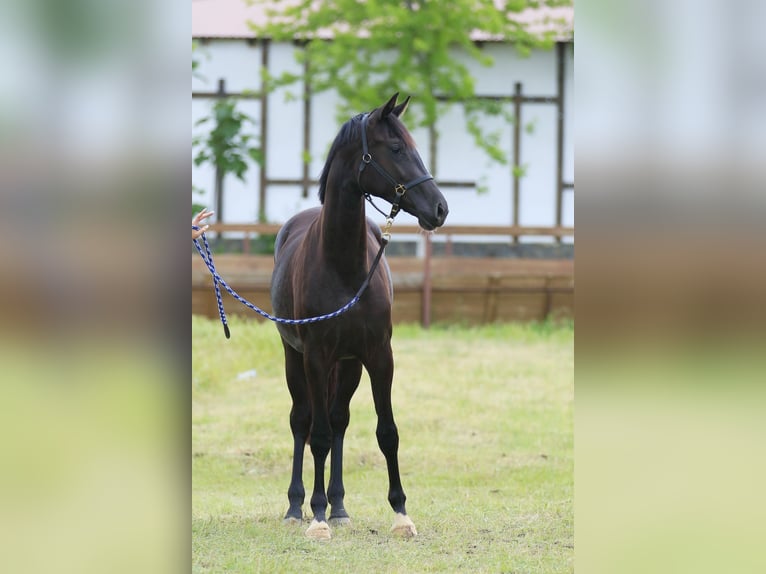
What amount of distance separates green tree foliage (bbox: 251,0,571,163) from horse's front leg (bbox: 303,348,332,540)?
12653mm

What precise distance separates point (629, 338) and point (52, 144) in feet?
5.01

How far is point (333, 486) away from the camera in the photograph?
573 cm

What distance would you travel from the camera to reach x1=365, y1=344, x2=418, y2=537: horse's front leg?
5.23 metres

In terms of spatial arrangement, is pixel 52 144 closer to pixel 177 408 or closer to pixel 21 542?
pixel 177 408

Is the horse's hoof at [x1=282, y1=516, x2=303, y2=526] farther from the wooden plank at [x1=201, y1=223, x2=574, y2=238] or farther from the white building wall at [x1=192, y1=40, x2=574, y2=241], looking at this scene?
the white building wall at [x1=192, y1=40, x2=574, y2=241]

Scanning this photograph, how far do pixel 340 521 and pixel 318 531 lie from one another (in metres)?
0.34

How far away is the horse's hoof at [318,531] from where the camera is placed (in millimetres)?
5230

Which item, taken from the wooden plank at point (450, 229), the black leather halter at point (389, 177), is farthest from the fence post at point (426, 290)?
the black leather halter at point (389, 177)

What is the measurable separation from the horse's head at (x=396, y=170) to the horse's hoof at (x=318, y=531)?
63.5 inches

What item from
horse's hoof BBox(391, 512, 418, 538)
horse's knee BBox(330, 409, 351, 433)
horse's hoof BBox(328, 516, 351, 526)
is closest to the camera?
horse's hoof BBox(391, 512, 418, 538)

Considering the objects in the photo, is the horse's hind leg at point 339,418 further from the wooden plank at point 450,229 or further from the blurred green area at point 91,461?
the wooden plank at point 450,229

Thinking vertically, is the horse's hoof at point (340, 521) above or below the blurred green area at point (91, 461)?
below

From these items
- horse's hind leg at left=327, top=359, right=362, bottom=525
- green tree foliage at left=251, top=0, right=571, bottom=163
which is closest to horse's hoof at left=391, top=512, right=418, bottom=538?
horse's hind leg at left=327, top=359, right=362, bottom=525

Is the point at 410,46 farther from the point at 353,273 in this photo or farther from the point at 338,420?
the point at 353,273
